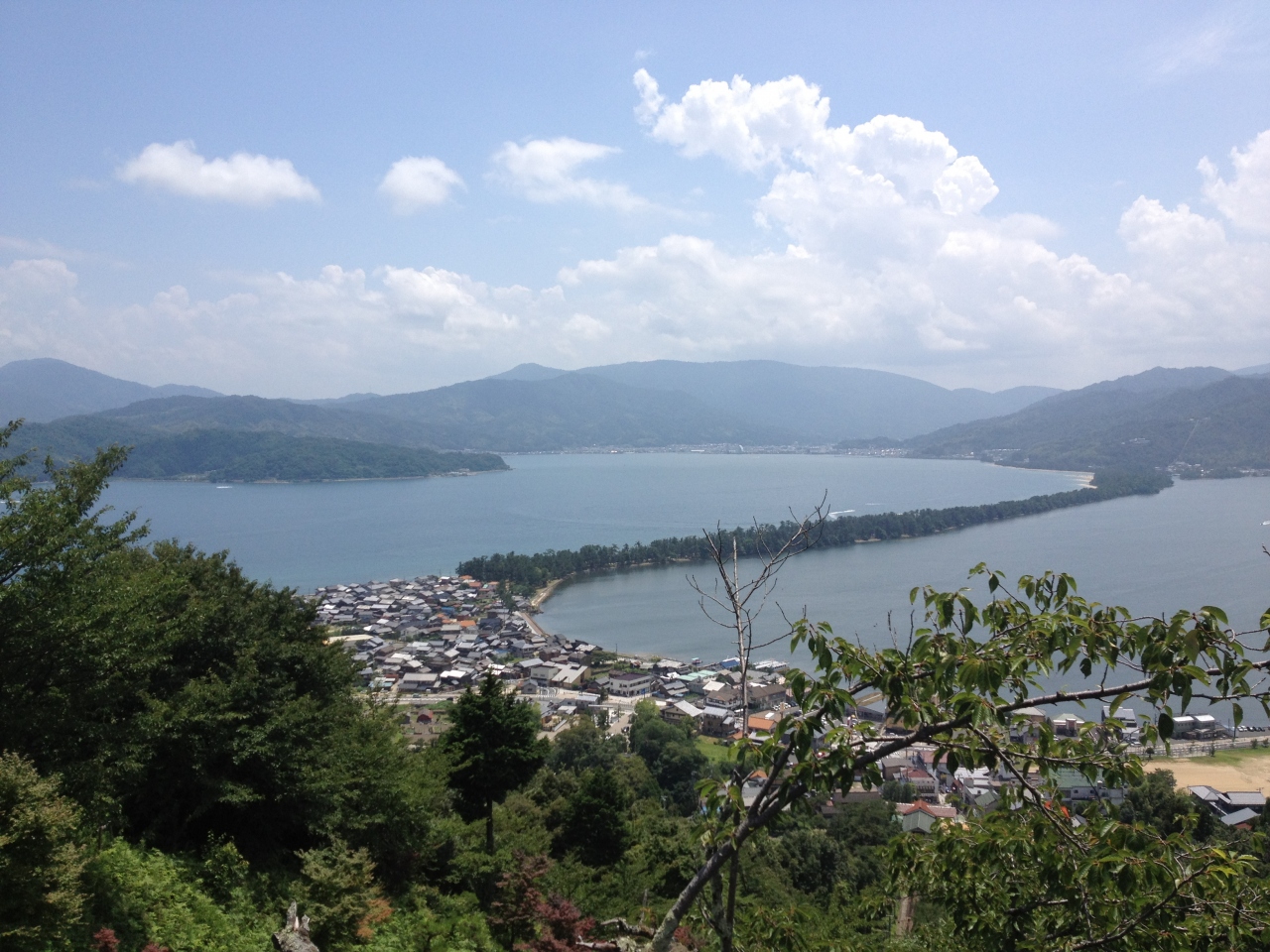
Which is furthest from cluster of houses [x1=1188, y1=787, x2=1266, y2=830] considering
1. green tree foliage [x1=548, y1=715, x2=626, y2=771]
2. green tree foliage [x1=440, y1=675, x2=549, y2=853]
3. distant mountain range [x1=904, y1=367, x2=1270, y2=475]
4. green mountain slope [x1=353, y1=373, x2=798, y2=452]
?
green mountain slope [x1=353, y1=373, x2=798, y2=452]

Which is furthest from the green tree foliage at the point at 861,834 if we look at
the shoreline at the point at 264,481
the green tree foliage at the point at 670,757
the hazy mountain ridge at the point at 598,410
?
the hazy mountain ridge at the point at 598,410

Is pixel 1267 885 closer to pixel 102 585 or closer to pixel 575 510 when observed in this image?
pixel 102 585

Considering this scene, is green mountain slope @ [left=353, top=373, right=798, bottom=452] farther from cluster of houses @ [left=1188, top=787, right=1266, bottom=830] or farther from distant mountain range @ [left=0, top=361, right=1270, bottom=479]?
cluster of houses @ [left=1188, top=787, right=1266, bottom=830]

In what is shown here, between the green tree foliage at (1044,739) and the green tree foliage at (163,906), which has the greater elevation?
the green tree foliage at (1044,739)

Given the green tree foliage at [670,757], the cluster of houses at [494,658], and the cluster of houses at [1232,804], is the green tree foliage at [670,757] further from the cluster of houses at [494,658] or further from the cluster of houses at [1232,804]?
the cluster of houses at [1232,804]

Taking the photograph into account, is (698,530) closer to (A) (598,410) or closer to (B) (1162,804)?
(B) (1162,804)

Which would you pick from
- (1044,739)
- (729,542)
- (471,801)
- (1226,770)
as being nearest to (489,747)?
(471,801)

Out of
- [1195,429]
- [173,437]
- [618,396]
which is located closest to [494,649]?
[173,437]
